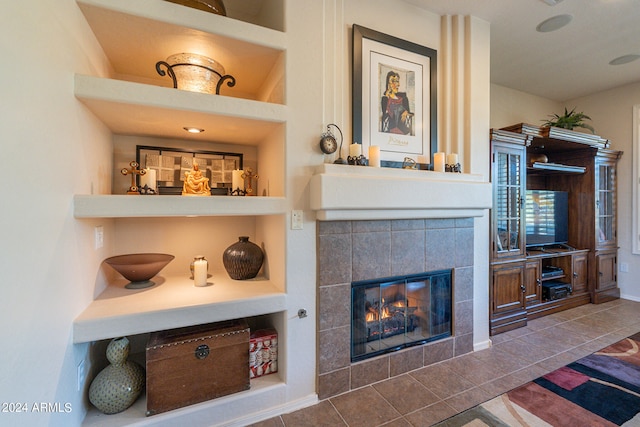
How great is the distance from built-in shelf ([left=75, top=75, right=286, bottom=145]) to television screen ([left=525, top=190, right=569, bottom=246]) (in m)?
3.14

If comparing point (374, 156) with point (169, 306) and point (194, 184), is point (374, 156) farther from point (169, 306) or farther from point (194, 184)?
point (169, 306)

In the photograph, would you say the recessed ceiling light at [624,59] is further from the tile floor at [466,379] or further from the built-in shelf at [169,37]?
the built-in shelf at [169,37]

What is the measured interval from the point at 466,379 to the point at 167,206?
2.35 meters

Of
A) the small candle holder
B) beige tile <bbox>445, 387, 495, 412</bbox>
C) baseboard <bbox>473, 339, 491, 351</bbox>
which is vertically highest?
the small candle holder

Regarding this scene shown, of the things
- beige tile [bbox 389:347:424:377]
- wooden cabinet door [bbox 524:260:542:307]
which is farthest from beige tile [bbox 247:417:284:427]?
wooden cabinet door [bbox 524:260:542:307]

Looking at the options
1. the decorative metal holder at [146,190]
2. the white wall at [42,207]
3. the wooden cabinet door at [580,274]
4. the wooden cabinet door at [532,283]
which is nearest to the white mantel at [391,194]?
the decorative metal holder at [146,190]

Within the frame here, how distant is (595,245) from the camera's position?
3.53m

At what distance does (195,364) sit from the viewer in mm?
1526

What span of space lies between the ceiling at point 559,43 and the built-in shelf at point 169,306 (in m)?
2.54

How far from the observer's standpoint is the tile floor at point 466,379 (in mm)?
1638

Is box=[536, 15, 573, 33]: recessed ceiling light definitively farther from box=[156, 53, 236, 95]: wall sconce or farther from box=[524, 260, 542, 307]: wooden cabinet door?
box=[156, 53, 236, 95]: wall sconce

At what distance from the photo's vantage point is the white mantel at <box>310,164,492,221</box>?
5.47 ft

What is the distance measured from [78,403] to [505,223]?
139 inches

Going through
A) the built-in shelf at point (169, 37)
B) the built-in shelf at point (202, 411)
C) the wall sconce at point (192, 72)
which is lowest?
the built-in shelf at point (202, 411)
